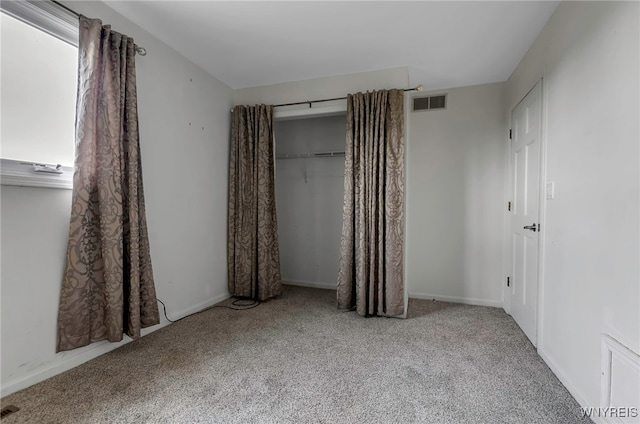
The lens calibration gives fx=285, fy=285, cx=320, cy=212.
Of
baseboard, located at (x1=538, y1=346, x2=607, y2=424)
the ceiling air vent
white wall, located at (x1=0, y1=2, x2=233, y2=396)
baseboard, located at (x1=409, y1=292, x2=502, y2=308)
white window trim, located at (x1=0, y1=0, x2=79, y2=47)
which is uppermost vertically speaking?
the ceiling air vent

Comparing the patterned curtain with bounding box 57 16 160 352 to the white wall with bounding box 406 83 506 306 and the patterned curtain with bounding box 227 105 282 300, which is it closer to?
the patterned curtain with bounding box 227 105 282 300

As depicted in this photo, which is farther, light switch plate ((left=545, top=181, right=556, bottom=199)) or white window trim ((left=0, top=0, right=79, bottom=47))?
light switch plate ((left=545, top=181, right=556, bottom=199))

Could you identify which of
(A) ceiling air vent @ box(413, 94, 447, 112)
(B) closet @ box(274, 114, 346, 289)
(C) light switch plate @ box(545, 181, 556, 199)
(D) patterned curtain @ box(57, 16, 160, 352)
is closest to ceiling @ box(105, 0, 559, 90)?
(A) ceiling air vent @ box(413, 94, 447, 112)

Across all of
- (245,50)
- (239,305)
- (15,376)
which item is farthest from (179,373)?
(245,50)

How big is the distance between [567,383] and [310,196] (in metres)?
2.83

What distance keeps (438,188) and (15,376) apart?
354cm

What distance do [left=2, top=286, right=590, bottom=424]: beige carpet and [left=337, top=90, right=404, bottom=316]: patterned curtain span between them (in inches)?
12.1

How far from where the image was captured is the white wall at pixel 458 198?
2.97m

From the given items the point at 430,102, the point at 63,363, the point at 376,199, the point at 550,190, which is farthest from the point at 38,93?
the point at 430,102

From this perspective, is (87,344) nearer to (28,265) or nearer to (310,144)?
(28,265)

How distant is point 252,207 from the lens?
3053mm

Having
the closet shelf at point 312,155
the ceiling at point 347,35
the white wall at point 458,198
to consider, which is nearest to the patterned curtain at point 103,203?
the ceiling at point 347,35

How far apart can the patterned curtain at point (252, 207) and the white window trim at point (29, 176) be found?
1.50 meters

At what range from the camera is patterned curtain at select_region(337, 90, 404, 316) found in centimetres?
257
